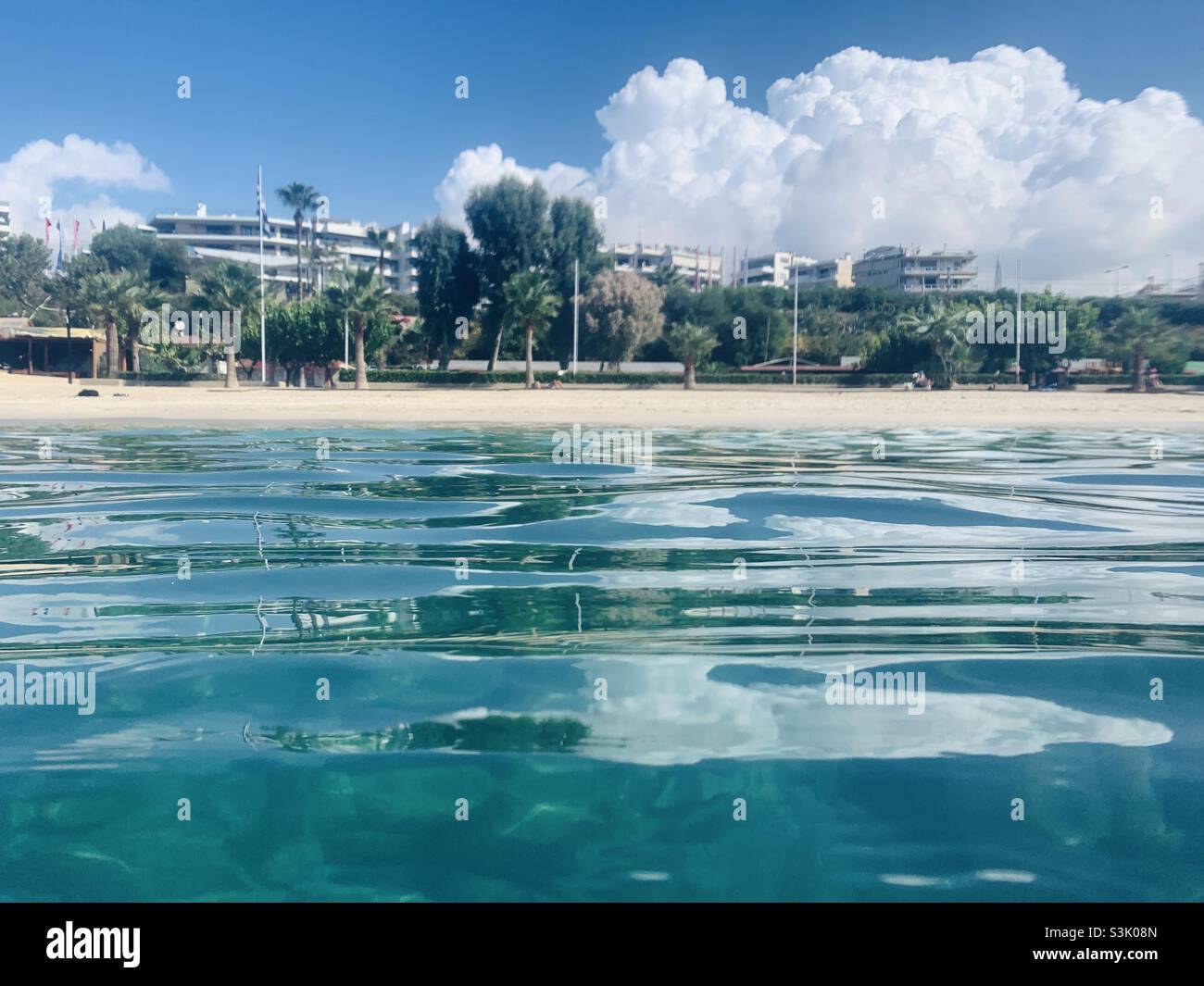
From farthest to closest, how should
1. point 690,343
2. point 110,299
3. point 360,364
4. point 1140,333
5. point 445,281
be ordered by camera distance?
point 445,281
point 690,343
point 110,299
point 1140,333
point 360,364

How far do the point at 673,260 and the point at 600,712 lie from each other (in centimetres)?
15013

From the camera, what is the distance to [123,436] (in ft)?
71.4

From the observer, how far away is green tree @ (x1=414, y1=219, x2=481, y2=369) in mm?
65750

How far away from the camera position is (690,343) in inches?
2349

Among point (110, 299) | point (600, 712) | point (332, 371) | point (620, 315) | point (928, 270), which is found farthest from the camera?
point (928, 270)

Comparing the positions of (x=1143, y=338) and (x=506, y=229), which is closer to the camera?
(x=1143, y=338)

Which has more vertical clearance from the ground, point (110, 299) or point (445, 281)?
point (445, 281)

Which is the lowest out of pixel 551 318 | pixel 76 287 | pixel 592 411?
pixel 592 411

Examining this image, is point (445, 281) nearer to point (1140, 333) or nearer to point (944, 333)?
point (944, 333)

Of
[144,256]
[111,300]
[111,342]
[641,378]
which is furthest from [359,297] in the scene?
[144,256]

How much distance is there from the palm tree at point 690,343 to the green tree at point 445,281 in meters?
13.2

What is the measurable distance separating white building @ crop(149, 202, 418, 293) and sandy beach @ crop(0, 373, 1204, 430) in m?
73.1
